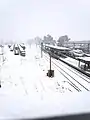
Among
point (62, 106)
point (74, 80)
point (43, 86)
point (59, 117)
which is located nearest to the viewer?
point (59, 117)

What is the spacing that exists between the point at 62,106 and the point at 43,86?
32.1 feet

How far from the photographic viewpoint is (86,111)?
969 mm

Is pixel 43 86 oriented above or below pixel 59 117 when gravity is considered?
below

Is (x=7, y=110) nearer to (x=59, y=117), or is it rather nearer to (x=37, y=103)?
(x=37, y=103)

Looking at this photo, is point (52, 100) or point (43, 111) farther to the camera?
point (52, 100)

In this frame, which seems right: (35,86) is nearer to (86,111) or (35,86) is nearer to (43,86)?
(43,86)

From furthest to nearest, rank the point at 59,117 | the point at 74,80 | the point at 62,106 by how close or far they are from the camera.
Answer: the point at 74,80, the point at 62,106, the point at 59,117

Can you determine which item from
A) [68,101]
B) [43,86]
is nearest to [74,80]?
[43,86]

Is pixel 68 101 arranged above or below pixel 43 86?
above

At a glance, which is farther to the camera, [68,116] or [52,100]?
[52,100]

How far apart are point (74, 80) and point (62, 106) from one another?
36.9 ft

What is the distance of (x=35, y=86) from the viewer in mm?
10750

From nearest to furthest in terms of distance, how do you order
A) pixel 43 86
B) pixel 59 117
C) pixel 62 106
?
pixel 59 117, pixel 62 106, pixel 43 86

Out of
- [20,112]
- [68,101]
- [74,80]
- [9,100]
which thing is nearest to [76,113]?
[68,101]
